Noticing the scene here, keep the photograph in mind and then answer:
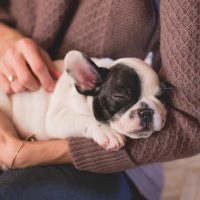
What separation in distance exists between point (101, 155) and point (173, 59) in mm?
227

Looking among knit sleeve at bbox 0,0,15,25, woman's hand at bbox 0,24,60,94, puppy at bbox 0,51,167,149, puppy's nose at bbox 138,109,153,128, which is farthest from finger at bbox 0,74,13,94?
puppy's nose at bbox 138,109,153,128

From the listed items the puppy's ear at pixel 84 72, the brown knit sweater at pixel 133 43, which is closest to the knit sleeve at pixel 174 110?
the brown knit sweater at pixel 133 43

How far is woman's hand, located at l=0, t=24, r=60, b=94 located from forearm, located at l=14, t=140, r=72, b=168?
4.8 inches

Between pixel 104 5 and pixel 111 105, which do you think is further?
pixel 104 5

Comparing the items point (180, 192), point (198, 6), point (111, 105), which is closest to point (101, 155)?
point (111, 105)

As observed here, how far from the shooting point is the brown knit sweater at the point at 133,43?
800 millimetres

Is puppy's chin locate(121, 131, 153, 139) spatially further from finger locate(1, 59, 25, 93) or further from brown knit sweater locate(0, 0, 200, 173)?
finger locate(1, 59, 25, 93)

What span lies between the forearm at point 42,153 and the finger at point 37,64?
0.40 feet

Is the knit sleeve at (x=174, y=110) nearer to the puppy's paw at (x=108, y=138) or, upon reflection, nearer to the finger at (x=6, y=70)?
the puppy's paw at (x=108, y=138)

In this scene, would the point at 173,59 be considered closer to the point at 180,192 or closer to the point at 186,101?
the point at 186,101

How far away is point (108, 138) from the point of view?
82 centimetres

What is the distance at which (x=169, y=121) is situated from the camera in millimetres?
849

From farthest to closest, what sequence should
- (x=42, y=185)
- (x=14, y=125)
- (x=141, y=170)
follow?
(x=141, y=170), (x=14, y=125), (x=42, y=185)

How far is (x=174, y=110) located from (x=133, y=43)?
0.69 ft
